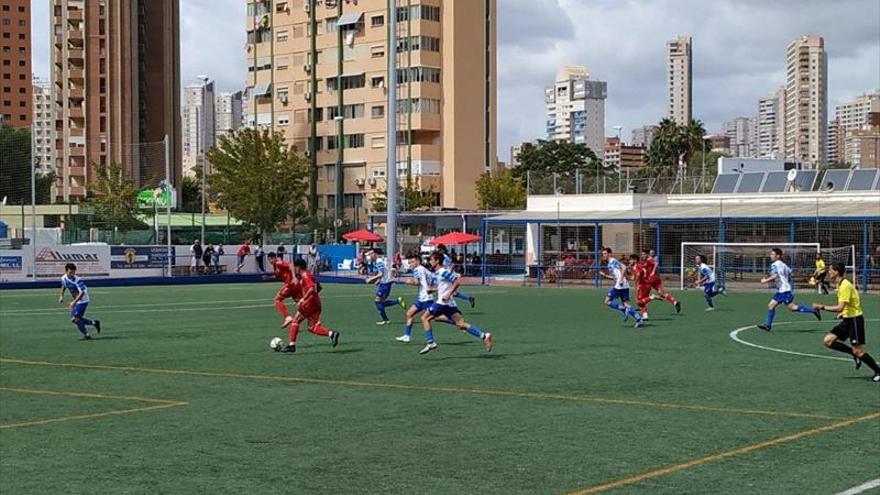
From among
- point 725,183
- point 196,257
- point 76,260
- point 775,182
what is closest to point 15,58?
point 196,257

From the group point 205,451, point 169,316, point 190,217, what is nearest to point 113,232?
point 190,217

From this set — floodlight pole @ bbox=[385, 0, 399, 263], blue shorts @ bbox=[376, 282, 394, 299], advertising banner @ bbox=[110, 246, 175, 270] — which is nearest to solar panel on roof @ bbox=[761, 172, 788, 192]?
floodlight pole @ bbox=[385, 0, 399, 263]

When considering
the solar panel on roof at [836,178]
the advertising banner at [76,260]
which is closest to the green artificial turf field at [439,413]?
the advertising banner at [76,260]

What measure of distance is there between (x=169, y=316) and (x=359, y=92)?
69.4m

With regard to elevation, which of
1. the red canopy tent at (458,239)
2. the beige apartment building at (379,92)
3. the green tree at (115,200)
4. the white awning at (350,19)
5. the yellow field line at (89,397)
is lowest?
the yellow field line at (89,397)

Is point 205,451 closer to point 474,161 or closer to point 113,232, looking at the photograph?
point 113,232

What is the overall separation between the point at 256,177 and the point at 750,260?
1761 inches

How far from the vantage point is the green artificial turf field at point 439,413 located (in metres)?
10.9

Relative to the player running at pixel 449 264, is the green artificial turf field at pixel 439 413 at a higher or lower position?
lower

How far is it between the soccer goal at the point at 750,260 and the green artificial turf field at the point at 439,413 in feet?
69.3

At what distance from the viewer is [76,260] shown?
175 feet

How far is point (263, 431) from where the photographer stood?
13484 mm

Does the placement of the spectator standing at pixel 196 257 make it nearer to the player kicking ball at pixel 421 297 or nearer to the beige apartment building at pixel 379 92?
the player kicking ball at pixel 421 297

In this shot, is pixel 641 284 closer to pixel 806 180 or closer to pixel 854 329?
pixel 854 329
